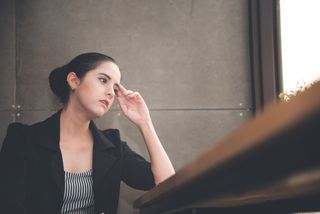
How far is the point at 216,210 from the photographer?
1109 mm

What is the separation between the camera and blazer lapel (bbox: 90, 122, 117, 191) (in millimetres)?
2037

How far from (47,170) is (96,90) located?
1.53ft

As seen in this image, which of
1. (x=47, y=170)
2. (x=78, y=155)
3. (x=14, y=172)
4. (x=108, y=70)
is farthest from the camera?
(x=108, y=70)

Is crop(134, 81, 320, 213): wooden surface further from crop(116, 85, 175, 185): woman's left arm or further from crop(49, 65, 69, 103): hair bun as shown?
crop(49, 65, 69, 103): hair bun

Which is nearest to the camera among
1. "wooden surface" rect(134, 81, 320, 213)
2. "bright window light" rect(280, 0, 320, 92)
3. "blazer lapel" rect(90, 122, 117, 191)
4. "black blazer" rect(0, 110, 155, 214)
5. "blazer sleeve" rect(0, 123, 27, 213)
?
"wooden surface" rect(134, 81, 320, 213)

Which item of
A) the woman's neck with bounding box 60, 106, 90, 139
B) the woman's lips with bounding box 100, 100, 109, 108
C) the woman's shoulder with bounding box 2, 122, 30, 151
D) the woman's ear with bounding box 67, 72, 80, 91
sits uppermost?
the woman's ear with bounding box 67, 72, 80, 91

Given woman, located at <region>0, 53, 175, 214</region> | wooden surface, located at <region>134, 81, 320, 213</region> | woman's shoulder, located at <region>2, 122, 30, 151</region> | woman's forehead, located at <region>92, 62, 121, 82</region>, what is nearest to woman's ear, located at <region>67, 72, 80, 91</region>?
woman, located at <region>0, 53, 175, 214</region>

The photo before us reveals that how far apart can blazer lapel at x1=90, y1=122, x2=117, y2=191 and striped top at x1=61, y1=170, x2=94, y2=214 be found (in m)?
0.04

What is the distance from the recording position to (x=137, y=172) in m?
2.22

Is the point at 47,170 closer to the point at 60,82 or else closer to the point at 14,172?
the point at 14,172

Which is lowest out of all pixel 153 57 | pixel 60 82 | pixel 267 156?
pixel 267 156

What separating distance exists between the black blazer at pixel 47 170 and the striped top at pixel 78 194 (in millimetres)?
33

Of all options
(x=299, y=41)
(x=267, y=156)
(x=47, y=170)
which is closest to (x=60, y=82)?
(x=47, y=170)

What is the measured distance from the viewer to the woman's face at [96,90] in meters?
2.15
